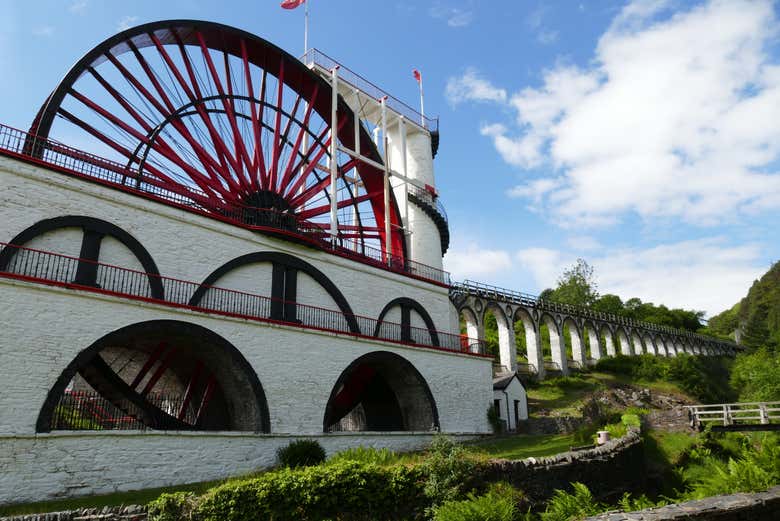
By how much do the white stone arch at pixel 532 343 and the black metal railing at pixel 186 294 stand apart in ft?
49.6

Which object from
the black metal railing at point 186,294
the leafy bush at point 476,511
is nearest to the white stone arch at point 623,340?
the black metal railing at point 186,294

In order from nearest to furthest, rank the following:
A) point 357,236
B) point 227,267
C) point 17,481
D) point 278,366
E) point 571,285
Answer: point 17,481
point 278,366
point 227,267
point 357,236
point 571,285

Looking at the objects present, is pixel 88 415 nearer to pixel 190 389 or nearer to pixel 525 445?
pixel 190 389

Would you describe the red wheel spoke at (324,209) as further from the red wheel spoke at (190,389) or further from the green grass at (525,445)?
the green grass at (525,445)

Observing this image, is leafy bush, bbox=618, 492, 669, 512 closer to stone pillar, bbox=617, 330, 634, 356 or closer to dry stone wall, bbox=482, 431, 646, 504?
dry stone wall, bbox=482, 431, 646, 504

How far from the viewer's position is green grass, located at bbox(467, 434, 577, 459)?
58.6 ft

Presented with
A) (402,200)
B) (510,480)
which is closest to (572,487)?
(510,480)

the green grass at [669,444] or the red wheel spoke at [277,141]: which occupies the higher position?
the red wheel spoke at [277,141]

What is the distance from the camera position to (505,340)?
35.5m

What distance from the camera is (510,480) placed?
11898 mm

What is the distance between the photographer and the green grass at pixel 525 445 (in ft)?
58.6

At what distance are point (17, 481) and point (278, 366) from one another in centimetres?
680

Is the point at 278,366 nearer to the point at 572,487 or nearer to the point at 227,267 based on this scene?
the point at 227,267

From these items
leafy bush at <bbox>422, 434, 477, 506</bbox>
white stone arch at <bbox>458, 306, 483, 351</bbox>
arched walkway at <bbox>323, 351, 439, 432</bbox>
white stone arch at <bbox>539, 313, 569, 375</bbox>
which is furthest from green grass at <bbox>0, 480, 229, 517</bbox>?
white stone arch at <bbox>539, 313, 569, 375</bbox>
